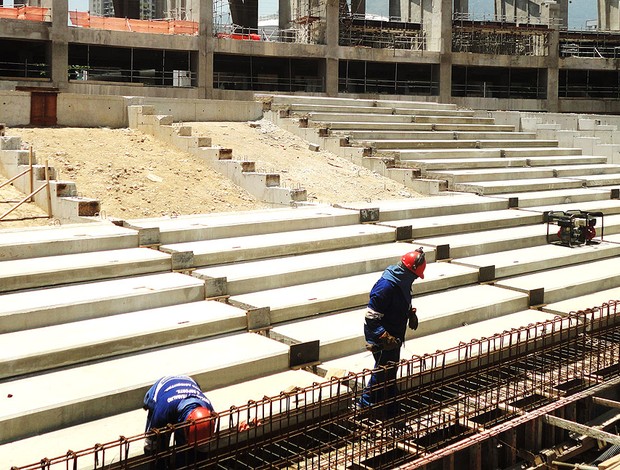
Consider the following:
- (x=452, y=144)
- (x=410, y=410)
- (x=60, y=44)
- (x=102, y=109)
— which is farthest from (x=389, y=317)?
(x=60, y=44)

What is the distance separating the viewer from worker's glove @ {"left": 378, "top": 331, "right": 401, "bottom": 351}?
7.85 metres

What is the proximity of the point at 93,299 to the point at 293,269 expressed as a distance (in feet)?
10.4

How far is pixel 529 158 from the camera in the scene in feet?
74.7

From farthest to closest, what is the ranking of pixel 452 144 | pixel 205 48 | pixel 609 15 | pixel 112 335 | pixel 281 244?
pixel 609 15, pixel 205 48, pixel 452 144, pixel 281 244, pixel 112 335

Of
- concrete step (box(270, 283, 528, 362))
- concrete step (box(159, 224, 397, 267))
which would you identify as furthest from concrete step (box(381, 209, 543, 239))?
concrete step (box(270, 283, 528, 362))

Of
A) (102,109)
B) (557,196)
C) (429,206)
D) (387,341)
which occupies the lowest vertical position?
(387,341)

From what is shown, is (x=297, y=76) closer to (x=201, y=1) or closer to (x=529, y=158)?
(x=201, y=1)

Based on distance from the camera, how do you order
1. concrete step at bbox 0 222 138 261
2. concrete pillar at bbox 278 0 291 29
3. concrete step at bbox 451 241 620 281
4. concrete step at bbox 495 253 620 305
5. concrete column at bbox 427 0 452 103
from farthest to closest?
concrete pillar at bbox 278 0 291 29 → concrete column at bbox 427 0 452 103 → concrete step at bbox 451 241 620 281 → concrete step at bbox 495 253 620 305 → concrete step at bbox 0 222 138 261

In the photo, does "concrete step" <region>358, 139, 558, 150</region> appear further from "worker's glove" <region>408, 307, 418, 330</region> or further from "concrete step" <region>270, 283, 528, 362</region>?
"worker's glove" <region>408, 307, 418, 330</region>

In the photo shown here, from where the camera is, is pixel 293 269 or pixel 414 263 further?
pixel 293 269

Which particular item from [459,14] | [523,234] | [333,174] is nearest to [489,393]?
[523,234]

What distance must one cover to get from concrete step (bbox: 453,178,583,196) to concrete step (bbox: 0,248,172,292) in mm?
10060

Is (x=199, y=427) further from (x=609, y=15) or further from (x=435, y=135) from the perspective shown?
(x=609, y=15)

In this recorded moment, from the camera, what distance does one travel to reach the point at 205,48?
35219mm
